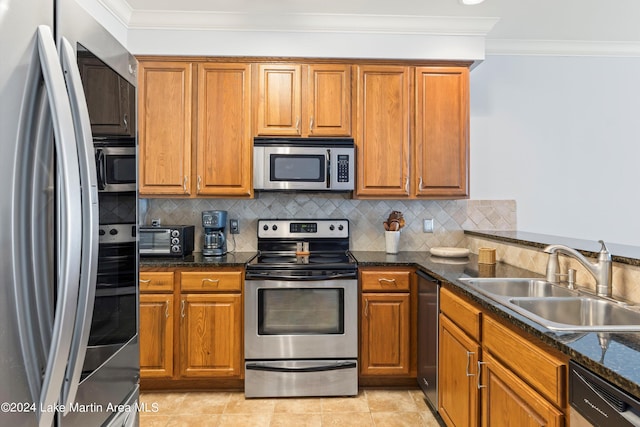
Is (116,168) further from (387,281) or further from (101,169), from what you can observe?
(387,281)

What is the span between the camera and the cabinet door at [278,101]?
9.34ft

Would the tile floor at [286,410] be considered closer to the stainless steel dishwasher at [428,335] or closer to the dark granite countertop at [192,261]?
the stainless steel dishwasher at [428,335]

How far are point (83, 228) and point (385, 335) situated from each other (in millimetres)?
2192

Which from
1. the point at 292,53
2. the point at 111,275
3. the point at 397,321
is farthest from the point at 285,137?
the point at 111,275

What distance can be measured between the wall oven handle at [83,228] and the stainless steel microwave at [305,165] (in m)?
1.96

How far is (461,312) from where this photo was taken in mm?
1852

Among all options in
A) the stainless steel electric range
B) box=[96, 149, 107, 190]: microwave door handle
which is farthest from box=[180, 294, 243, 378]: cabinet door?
box=[96, 149, 107, 190]: microwave door handle

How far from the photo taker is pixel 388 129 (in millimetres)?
2885

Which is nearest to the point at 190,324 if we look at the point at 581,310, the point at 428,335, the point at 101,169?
the point at 428,335

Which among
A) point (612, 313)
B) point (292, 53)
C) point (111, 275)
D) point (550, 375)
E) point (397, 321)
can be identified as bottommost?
point (397, 321)

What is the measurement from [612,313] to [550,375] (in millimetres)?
553

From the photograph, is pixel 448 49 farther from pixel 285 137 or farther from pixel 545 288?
pixel 545 288

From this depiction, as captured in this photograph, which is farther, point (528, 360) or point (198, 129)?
point (198, 129)

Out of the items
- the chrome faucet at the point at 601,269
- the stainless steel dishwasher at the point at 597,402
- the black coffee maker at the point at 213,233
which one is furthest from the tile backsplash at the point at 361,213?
the stainless steel dishwasher at the point at 597,402
